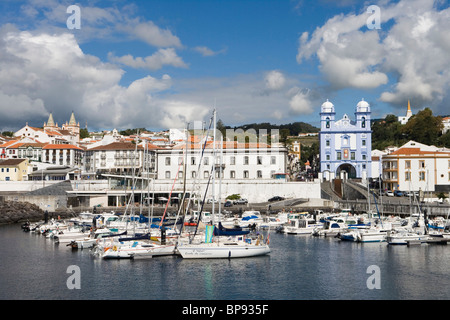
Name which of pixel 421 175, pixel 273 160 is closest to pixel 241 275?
pixel 273 160

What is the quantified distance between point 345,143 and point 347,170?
15.7ft

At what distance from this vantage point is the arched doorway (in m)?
79.6

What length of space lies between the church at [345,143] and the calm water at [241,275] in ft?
140

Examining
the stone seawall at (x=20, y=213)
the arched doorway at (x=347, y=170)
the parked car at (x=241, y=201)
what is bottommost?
the stone seawall at (x=20, y=213)

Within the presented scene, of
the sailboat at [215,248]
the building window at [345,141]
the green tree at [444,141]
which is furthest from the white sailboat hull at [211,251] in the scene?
the green tree at [444,141]

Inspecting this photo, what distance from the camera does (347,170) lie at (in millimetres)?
80875

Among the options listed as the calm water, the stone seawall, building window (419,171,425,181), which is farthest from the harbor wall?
the stone seawall

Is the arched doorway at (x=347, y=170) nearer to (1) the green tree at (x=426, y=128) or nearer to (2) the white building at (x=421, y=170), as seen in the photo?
(2) the white building at (x=421, y=170)

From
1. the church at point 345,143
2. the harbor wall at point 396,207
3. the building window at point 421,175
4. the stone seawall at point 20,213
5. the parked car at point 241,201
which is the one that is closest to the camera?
the harbor wall at point 396,207

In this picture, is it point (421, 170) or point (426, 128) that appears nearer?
point (421, 170)

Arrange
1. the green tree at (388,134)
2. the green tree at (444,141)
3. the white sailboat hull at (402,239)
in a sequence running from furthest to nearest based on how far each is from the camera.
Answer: the green tree at (388,134) < the green tree at (444,141) < the white sailboat hull at (402,239)

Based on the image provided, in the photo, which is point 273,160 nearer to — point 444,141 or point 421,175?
point 421,175

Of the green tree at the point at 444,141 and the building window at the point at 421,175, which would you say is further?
the green tree at the point at 444,141

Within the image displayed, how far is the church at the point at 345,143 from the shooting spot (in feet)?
258
